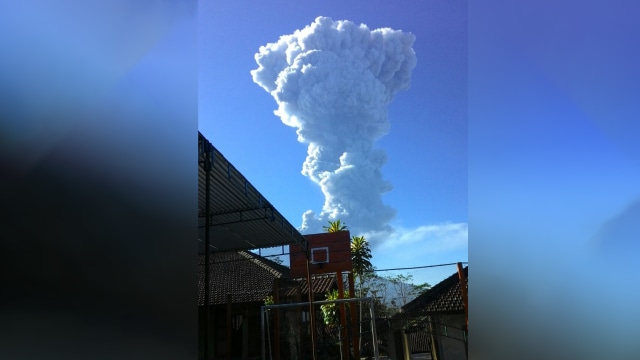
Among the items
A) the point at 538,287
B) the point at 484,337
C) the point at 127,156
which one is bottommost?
the point at 484,337

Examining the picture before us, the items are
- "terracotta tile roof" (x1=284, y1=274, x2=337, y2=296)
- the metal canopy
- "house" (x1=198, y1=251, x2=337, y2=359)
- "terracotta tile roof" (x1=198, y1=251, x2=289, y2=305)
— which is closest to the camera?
the metal canopy

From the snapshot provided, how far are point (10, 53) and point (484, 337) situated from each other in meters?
2.43

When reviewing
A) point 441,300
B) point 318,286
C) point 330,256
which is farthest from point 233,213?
point 318,286

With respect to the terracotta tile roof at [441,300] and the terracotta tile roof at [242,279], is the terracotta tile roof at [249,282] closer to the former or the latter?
the terracotta tile roof at [242,279]

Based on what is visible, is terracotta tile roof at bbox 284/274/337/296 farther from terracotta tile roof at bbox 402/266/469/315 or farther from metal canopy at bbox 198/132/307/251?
metal canopy at bbox 198/132/307/251

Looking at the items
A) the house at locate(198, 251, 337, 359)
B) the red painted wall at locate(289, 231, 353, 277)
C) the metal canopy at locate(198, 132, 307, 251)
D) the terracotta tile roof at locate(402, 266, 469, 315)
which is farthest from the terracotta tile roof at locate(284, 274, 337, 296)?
the metal canopy at locate(198, 132, 307, 251)

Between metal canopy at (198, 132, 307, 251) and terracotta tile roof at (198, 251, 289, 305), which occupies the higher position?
metal canopy at (198, 132, 307, 251)

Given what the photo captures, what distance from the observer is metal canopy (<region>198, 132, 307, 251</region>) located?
17.6ft

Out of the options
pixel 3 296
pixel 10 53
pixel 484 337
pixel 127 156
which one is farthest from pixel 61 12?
pixel 484 337

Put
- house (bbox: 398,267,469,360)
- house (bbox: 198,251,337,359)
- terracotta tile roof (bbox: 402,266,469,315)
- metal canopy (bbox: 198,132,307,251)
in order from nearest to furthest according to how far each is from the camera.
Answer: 1. metal canopy (bbox: 198,132,307,251)
2. house (bbox: 398,267,469,360)
3. terracotta tile roof (bbox: 402,266,469,315)
4. house (bbox: 198,251,337,359)

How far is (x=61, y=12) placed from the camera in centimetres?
215

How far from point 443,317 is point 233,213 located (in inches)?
241

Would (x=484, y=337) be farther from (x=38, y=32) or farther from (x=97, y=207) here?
(x=38, y=32)

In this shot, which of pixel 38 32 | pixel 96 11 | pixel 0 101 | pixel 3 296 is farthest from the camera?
pixel 96 11
